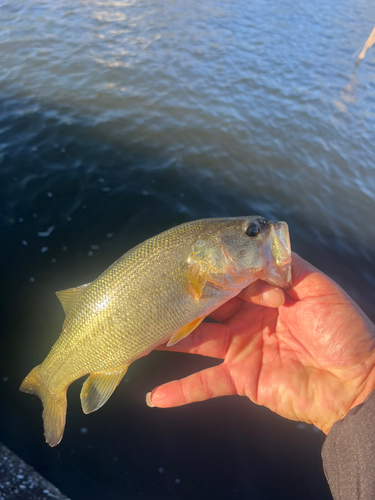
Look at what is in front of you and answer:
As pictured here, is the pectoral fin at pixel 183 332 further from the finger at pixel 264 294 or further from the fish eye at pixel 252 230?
the fish eye at pixel 252 230

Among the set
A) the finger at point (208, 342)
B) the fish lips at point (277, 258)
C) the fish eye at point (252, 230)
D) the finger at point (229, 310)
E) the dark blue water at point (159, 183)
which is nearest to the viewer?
the fish lips at point (277, 258)

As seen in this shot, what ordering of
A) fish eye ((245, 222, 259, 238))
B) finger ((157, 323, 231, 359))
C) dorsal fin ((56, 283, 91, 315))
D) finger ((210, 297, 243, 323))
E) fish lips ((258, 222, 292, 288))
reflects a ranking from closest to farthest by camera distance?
fish lips ((258, 222, 292, 288)) → fish eye ((245, 222, 259, 238)) → dorsal fin ((56, 283, 91, 315)) → finger ((157, 323, 231, 359)) → finger ((210, 297, 243, 323))

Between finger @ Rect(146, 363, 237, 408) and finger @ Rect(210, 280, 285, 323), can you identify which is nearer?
finger @ Rect(210, 280, 285, 323)

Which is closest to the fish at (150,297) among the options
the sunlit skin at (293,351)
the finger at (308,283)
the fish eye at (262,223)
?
the fish eye at (262,223)

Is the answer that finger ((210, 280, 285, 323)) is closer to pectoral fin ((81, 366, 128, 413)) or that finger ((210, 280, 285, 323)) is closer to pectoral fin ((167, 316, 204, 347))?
pectoral fin ((167, 316, 204, 347))

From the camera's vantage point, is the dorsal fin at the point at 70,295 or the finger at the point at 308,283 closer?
the finger at the point at 308,283

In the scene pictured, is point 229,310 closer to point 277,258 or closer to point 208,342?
point 208,342

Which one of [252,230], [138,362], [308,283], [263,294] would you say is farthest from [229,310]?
[138,362]

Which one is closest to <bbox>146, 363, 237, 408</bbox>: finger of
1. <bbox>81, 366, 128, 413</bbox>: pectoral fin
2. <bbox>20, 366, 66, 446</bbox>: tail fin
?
<bbox>81, 366, 128, 413</bbox>: pectoral fin
